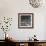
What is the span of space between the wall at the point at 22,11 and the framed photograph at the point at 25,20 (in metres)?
0.11

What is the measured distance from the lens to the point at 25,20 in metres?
4.91

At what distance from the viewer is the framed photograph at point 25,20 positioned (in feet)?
16.0

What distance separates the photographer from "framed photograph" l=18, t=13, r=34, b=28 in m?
4.88

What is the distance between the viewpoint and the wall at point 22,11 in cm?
485

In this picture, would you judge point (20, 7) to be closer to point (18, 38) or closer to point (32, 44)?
point (18, 38)

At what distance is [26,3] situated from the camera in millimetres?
4898

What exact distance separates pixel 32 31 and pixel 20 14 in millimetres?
749

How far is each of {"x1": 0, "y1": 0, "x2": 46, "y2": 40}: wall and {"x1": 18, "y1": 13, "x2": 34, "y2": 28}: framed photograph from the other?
0.35ft

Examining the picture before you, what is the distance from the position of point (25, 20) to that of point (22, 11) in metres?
0.34

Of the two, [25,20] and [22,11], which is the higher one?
[22,11]

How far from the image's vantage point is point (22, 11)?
4875mm

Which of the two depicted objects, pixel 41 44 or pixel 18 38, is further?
pixel 18 38

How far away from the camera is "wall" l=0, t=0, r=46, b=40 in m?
4.85

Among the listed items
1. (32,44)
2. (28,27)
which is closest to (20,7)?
(28,27)
